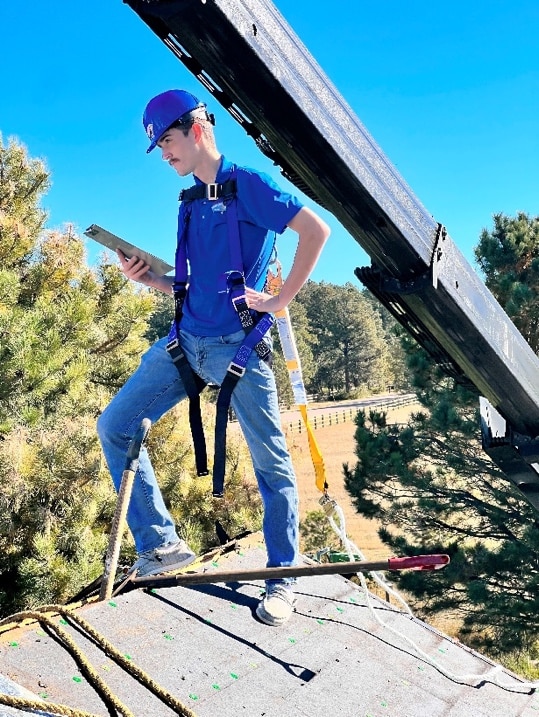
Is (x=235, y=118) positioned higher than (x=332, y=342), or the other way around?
(x=332, y=342)

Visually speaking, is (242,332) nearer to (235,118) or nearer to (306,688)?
(235,118)

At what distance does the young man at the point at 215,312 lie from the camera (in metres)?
2.27

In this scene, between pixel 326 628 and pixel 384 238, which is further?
pixel 326 628

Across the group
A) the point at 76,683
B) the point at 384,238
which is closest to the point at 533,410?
the point at 384,238

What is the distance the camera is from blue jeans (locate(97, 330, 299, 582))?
252 centimetres

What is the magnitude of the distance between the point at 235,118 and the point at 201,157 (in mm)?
748

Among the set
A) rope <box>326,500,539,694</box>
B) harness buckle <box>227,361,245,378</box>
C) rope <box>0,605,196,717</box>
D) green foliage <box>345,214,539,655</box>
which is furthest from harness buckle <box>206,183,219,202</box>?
green foliage <box>345,214,539,655</box>

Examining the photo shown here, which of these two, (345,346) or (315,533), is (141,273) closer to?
(315,533)

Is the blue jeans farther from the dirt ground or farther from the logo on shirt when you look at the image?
the dirt ground

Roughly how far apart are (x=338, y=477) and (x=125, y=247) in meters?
24.6

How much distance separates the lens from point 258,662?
2.44 meters

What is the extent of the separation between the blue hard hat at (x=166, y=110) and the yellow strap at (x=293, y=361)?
0.67 meters

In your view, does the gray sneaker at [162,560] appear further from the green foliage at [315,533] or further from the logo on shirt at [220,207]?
the green foliage at [315,533]

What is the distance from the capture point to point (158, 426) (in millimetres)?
9266
